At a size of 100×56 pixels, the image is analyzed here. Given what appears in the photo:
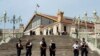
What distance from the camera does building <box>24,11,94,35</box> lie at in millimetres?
94531

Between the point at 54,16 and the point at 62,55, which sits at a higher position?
the point at 54,16

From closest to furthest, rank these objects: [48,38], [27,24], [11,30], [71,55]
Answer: [71,55] < [48,38] < [11,30] < [27,24]

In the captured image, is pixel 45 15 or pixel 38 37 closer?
pixel 38 37

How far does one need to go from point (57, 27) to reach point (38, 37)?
109ft

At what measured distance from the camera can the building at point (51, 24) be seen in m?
94.5

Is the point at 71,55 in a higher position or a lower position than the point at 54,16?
lower

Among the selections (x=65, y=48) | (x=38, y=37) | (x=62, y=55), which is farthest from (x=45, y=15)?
(x=62, y=55)

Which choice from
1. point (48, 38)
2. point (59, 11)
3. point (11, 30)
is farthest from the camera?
point (59, 11)

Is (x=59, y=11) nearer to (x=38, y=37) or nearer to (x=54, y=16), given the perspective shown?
(x=54, y=16)

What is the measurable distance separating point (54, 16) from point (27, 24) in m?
9.12

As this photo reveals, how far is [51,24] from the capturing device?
3863 inches

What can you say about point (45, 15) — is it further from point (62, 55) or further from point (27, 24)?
point (62, 55)

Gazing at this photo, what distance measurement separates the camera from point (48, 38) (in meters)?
61.8

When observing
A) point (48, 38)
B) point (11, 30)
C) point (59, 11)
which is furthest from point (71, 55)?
point (59, 11)
